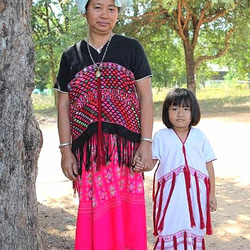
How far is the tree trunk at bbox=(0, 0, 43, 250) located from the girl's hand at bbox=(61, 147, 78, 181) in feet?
0.63

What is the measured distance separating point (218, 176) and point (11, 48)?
4.62 m

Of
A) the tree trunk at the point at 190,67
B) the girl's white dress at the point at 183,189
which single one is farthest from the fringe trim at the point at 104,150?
the tree trunk at the point at 190,67

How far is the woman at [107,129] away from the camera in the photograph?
2.37 m

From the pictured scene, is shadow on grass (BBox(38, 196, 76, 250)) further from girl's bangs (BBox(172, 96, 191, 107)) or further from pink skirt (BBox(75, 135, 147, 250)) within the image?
girl's bangs (BBox(172, 96, 191, 107))

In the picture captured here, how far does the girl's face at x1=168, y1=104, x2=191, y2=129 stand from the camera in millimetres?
2771

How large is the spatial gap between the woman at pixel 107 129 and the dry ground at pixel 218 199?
1.42 metres

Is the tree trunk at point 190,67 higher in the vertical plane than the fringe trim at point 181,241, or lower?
higher

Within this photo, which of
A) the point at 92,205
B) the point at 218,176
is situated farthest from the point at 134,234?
the point at 218,176

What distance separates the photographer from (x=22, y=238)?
8.30 ft

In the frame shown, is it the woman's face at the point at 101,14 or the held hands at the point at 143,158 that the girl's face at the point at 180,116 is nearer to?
the held hands at the point at 143,158

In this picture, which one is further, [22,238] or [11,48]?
[22,238]

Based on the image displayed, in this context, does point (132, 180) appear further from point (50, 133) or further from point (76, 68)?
point (50, 133)

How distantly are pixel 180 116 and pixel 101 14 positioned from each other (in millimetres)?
812

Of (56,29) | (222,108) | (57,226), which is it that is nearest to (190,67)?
(222,108)
